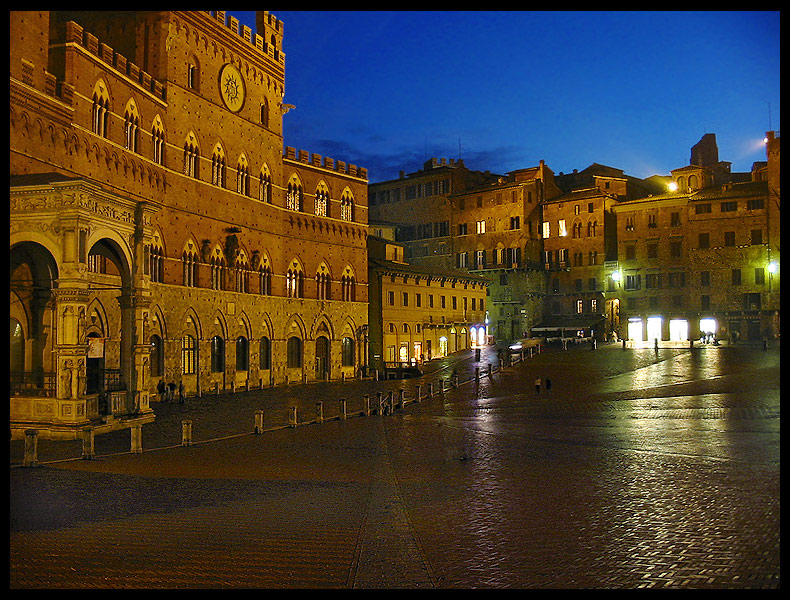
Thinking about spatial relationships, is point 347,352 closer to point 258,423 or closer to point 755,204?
point 258,423

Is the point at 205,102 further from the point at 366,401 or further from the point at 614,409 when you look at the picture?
the point at 614,409

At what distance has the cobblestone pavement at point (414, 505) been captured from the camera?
889cm

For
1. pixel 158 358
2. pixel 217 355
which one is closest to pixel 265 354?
pixel 217 355

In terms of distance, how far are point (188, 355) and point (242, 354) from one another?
4.66 meters

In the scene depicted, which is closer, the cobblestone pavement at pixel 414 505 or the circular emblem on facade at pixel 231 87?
the cobblestone pavement at pixel 414 505

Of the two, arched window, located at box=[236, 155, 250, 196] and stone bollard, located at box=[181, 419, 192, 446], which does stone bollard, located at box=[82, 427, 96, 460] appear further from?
arched window, located at box=[236, 155, 250, 196]

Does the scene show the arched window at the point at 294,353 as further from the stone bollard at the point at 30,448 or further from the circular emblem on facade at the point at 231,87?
the stone bollard at the point at 30,448

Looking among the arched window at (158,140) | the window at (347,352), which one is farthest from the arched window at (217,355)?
the window at (347,352)

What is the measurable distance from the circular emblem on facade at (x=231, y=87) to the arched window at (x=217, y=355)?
12.0m

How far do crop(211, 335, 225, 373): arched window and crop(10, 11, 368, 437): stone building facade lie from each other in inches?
3.2

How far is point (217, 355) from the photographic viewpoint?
38.5m

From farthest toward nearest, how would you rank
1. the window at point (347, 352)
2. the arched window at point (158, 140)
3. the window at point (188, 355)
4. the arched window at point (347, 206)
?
the window at point (347, 352) < the arched window at point (347, 206) < the window at point (188, 355) < the arched window at point (158, 140)

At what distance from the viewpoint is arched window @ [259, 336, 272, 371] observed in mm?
41969

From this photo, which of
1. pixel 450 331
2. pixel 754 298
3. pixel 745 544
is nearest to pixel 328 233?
pixel 450 331
